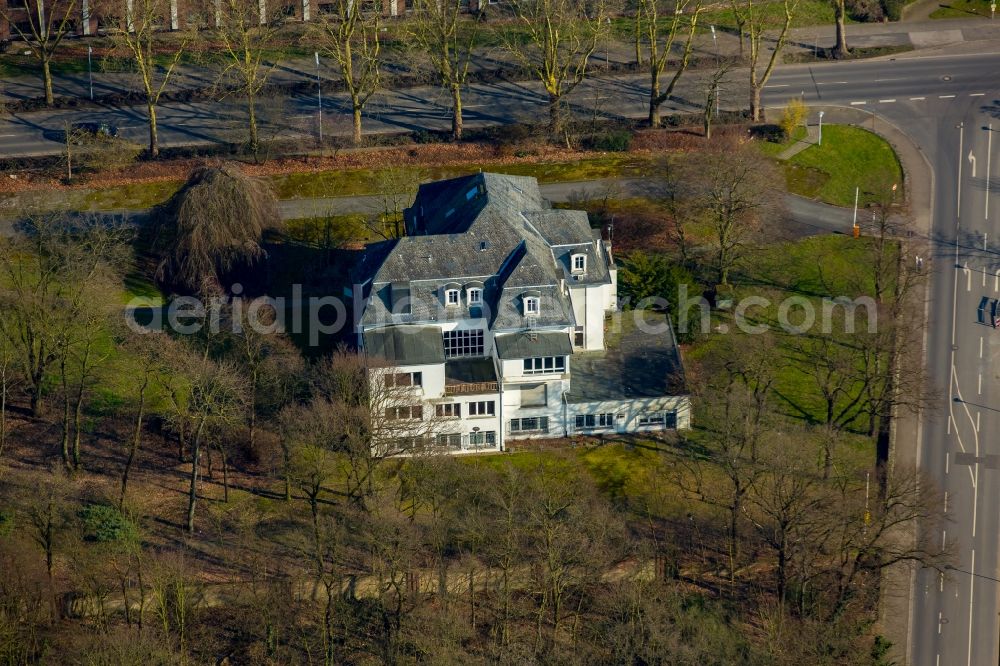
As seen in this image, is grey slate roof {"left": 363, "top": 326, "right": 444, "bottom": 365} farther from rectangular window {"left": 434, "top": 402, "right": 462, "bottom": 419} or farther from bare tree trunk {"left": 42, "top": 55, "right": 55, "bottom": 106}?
bare tree trunk {"left": 42, "top": 55, "right": 55, "bottom": 106}

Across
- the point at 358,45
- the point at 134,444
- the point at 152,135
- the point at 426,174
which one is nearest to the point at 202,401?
the point at 134,444

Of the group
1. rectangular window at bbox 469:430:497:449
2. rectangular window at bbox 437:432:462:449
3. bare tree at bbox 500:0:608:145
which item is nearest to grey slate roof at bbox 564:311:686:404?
rectangular window at bbox 469:430:497:449

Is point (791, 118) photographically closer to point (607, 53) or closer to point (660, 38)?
point (660, 38)

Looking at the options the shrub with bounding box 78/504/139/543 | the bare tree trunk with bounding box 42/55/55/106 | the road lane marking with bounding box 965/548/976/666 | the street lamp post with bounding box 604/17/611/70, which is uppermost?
the street lamp post with bounding box 604/17/611/70

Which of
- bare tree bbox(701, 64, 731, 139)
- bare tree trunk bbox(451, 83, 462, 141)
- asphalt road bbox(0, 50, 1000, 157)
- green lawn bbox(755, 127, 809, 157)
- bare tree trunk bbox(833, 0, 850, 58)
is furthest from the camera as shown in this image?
bare tree trunk bbox(833, 0, 850, 58)

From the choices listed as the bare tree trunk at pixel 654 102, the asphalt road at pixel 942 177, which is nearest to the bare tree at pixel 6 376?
the asphalt road at pixel 942 177

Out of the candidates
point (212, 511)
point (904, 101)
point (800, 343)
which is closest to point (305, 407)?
point (212, 511)
